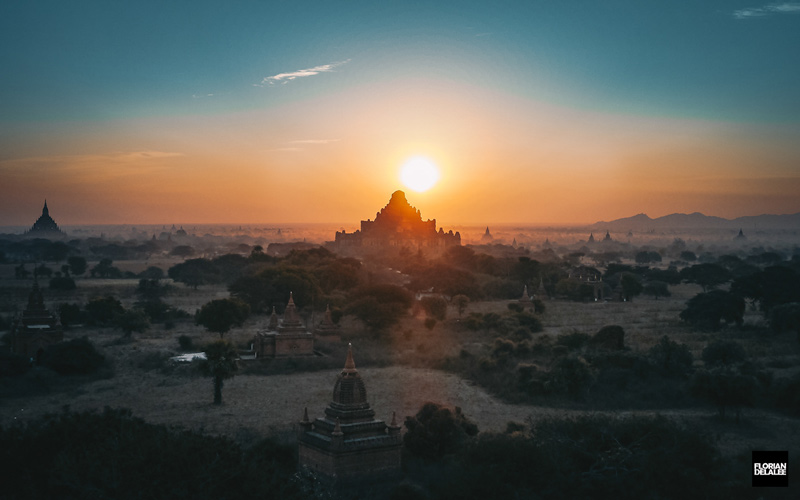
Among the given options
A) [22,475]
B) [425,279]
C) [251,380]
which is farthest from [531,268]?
[22,475]

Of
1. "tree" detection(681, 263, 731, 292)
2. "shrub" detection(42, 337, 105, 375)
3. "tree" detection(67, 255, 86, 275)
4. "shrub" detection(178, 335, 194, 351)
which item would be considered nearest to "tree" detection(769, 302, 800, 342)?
"shrub" detection(178, 335, 194, 351)

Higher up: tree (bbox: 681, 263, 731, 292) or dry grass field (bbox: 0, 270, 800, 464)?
tree (bbox: 681, 263, 731, 292)

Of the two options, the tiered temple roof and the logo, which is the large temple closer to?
the tiered temple roof

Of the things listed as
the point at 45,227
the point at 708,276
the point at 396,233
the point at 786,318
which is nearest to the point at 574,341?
the point at 786,318

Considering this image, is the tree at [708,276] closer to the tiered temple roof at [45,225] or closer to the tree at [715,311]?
the tree at [715,311]

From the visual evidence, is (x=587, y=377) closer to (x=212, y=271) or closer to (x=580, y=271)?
(x=580, y=271)

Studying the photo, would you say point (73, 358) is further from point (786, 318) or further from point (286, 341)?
point (786, 318)
